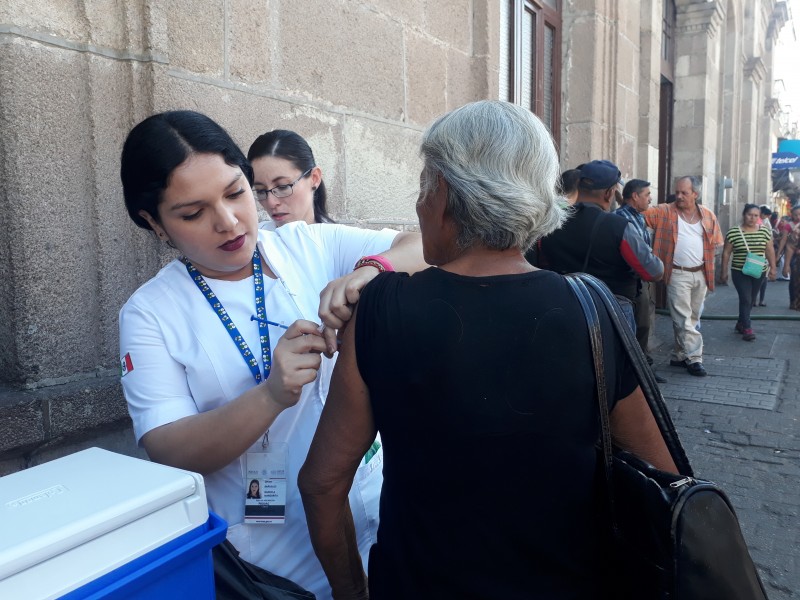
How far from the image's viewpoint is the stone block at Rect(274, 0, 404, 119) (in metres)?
3.07

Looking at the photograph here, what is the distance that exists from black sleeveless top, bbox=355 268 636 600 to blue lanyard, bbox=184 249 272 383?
0.32 m

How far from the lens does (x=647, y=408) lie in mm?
1282

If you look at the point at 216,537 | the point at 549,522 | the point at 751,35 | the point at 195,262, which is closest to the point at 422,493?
the point at 549,522

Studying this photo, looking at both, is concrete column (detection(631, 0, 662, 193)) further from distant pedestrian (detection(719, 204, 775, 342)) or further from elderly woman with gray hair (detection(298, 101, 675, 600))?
elderly woman with gray hair (detection(298, 101, 675, 600))

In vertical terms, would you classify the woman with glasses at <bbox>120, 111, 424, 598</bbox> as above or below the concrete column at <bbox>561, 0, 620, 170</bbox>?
below

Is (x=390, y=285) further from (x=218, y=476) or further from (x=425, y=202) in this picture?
→ (x=218, y=476)

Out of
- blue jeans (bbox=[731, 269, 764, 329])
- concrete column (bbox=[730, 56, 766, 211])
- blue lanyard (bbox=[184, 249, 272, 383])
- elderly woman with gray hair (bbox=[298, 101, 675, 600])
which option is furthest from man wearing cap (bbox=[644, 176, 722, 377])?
concrete column (bbox=[730, 56, 766, 211])

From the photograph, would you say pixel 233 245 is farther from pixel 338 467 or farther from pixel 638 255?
pixel 638 255

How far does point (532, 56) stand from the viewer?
21.5 ft

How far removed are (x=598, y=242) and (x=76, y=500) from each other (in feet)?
13.9

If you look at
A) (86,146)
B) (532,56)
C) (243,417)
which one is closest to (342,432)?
(243,417)

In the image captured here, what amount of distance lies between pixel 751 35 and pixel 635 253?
57.5 ft

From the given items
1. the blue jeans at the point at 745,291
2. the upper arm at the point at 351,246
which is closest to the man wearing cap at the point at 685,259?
the blue jeans at the point at 745,291

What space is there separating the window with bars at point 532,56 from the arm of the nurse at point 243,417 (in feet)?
16.1
